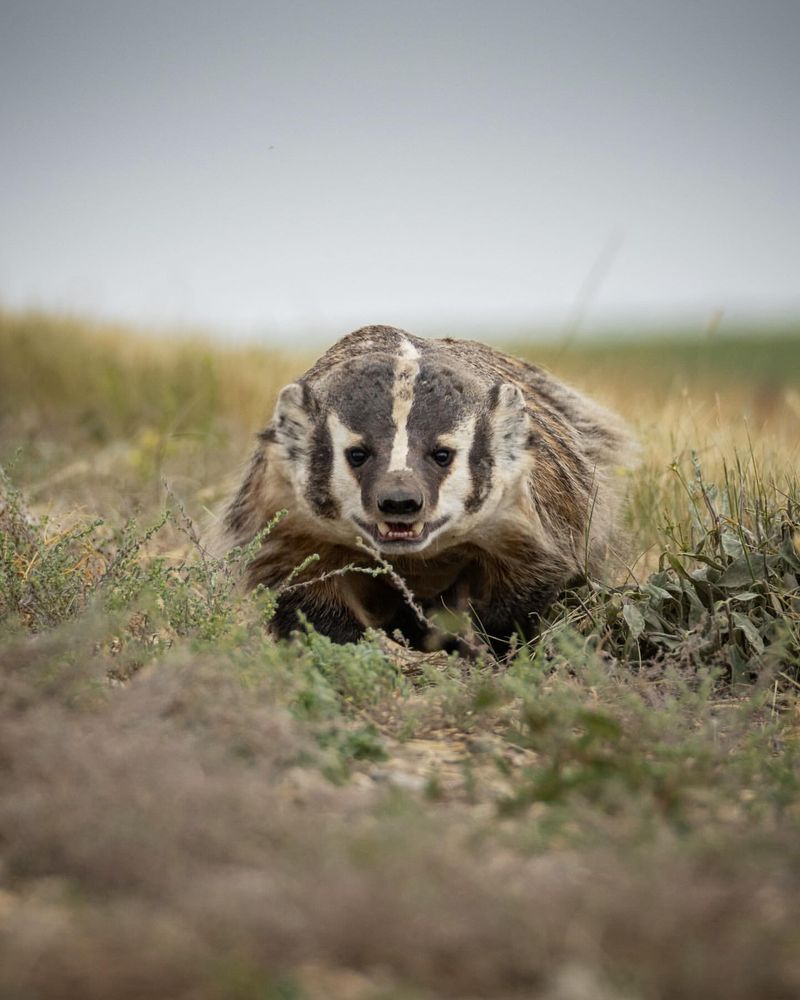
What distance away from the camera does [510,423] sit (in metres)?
4.15

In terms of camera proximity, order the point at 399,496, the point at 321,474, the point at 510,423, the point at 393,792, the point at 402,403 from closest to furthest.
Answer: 1. the point at 393,792
2. the point at 399,496
3. the point at 402,403
4. the point at 321,474
5. the point at 510,423

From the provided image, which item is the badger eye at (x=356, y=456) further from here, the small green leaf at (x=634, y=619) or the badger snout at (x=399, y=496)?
the small green leaf at (x=634, y=619)

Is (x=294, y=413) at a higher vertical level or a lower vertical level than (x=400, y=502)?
higher

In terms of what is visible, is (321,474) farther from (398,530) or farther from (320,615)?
(320,615)

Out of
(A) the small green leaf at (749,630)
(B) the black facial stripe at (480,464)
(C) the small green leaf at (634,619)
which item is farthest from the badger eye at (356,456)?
(A) the small green leaf at (749,630)

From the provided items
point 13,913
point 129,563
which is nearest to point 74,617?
point 129,563

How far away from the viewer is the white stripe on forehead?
379 cm

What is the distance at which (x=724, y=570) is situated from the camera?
408cm

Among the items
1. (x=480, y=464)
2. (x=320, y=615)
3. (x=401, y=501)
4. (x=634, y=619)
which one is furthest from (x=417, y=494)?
(x=634, y=619)

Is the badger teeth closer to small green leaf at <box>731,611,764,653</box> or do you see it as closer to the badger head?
the badger head

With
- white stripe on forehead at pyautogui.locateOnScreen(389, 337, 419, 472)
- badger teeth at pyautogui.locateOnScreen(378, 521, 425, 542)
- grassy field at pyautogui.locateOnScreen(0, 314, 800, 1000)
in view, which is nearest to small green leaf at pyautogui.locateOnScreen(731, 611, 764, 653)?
grassy field at pyautogui.locateOnScreen(0, 314, 800, 1000)

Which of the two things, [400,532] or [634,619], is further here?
[634,619]

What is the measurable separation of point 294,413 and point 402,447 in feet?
1.55

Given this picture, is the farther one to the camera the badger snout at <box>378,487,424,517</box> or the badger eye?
Result: the badger eye
